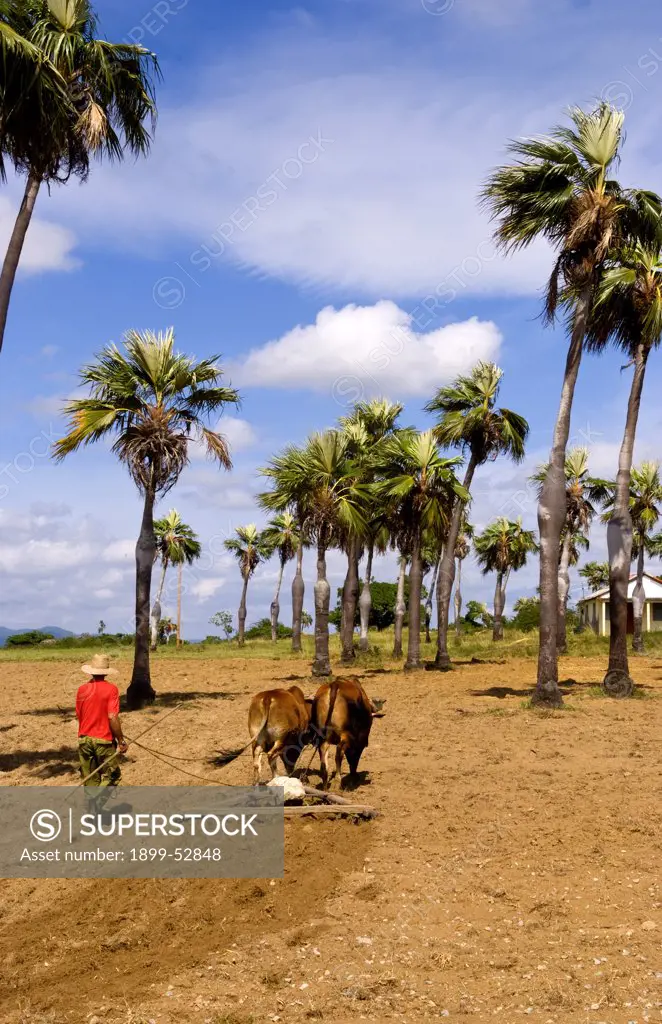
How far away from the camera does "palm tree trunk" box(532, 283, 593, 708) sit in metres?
20.2

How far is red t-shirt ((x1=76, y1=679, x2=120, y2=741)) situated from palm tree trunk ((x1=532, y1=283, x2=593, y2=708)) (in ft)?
39.8

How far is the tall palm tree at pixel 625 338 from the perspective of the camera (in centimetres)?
2164

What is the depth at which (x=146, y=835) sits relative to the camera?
10195 millimetres

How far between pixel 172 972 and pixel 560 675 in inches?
921

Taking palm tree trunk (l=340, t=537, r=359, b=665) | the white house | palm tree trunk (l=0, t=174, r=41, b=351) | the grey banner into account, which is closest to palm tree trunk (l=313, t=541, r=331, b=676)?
palm tree trunk (l=340, t=537, r=359, b=665)

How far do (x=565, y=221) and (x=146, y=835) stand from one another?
16.4m

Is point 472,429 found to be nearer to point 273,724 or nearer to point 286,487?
point 286,487

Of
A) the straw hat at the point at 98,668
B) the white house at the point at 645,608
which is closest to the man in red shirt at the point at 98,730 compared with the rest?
the straw hat at the point at 98,668

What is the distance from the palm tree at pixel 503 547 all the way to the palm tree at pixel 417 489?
106ft

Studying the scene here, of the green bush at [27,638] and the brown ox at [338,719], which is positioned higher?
the brown ox at [338,719]

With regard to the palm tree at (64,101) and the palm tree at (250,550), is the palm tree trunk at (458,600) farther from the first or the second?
the palm tree at (64,101)

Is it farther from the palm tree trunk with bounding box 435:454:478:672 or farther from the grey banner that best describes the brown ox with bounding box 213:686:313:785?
the palm tree trunk with bounding box 435:454:478:672

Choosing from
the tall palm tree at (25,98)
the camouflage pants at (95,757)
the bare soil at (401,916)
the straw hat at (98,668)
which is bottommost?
the bare soil at (401,916)

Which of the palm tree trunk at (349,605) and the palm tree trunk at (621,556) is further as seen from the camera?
the palm tree trunk at (349,605)
